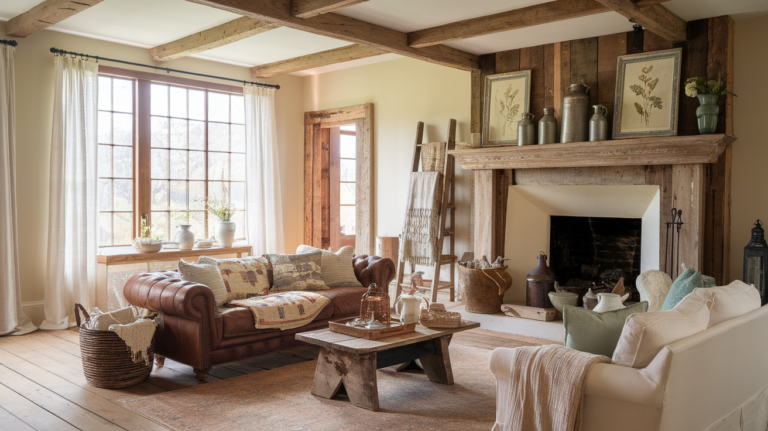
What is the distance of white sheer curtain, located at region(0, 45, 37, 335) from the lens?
5230 mm

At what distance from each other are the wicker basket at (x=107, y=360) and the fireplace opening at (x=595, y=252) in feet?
12.0

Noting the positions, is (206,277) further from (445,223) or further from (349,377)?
(445,223)

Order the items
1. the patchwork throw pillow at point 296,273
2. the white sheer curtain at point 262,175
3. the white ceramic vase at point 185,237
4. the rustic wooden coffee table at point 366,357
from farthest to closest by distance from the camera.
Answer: the white sheer curtain at point 262,175 < the white ceramic vase at point 185,237 < the patchwork throw pillow at point 296,273 < the rustic wooden coffee table at point 366,357

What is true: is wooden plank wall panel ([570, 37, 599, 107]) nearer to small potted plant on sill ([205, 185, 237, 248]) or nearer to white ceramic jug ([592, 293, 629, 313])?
white ceramic jug ([592, 293, 629, 313])

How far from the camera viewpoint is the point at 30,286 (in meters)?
5.57

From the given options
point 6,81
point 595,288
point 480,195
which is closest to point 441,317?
point 595,288

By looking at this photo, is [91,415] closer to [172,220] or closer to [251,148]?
[172,220]

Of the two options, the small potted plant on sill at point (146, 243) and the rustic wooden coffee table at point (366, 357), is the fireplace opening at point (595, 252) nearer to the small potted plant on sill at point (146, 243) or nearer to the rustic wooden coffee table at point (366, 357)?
the rustic wooden coffee table at point (366, 357)

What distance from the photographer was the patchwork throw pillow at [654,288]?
402cm

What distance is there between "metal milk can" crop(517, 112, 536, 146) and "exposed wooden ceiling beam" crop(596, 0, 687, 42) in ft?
4.15

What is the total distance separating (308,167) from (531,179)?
311cm

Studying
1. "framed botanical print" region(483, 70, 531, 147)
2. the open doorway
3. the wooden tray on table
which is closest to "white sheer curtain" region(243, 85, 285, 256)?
the open doorway

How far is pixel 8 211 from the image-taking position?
528cm

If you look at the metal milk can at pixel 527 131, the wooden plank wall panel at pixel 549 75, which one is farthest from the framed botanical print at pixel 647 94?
the metal milk can at pixel 527 131
